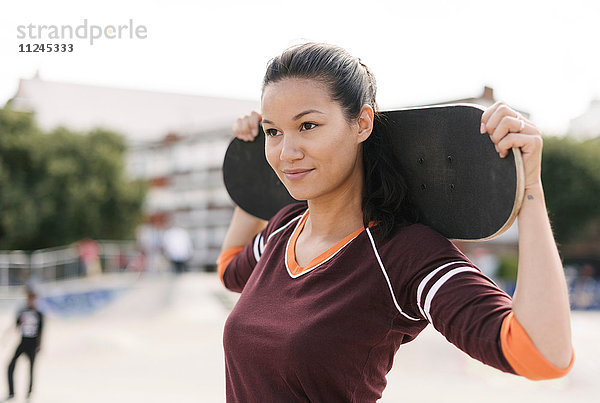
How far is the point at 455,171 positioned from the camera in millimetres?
1304

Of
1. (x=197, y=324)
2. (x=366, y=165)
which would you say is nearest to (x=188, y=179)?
(x=197, y=324)

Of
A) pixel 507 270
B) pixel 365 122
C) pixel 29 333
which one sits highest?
pixel 365 122

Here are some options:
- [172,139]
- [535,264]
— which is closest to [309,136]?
[535,264]

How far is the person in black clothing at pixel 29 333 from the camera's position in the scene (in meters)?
7.07

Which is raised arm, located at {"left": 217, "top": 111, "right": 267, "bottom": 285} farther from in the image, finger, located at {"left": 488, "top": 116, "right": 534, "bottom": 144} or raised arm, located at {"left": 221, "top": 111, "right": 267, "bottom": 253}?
finger, located at {"left": 488, "top": 116, "right": 534, "bottom": 144}

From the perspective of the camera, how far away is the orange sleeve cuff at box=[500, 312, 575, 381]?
1.01 meters

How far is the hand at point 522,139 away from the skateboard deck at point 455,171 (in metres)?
0.02

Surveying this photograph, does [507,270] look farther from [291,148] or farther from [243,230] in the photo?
[291,148]

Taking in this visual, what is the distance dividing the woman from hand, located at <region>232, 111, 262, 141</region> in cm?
50

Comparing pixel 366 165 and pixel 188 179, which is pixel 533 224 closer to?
pixel 366 165

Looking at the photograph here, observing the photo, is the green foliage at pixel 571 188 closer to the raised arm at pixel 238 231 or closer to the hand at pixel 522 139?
the raised arm at pixel 238 231

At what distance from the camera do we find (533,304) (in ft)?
3.36

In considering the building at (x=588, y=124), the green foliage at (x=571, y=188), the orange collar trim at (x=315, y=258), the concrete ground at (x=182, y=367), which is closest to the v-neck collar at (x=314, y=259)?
the orange collar trim at (x=315, y=258)

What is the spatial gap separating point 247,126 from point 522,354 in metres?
1.19
